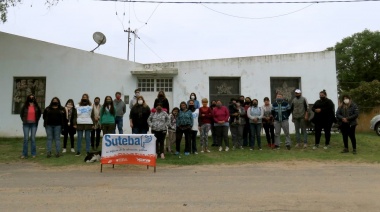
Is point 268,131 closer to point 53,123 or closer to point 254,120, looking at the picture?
point 254,120

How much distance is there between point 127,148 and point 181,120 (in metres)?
2.56

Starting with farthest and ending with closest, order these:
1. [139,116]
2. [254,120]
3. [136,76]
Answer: [136,76] → [254,120] → [139,116]

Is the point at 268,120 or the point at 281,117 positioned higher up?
the point at 281,117

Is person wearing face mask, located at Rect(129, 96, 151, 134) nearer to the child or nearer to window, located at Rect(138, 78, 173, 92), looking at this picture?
the child

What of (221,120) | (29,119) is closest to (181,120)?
(221,120)

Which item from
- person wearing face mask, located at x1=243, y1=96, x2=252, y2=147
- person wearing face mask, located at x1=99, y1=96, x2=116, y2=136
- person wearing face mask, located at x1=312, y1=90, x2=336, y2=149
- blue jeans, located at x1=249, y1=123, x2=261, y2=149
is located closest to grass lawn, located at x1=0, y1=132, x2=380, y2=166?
blue jeans, located at x1=249, y1=123, x2=261, y2=149

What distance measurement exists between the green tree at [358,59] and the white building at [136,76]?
2570 cm

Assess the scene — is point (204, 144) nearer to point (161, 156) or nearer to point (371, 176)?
point (161, 156)

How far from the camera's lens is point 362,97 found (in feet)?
92.5

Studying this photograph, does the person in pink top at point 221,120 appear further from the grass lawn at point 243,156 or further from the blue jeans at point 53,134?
the blue jeans at point 53,134

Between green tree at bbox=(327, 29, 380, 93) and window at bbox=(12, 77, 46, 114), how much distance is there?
3323 centimetres

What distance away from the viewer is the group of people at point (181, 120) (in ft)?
34.8

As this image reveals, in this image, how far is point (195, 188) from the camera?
22.0 feet

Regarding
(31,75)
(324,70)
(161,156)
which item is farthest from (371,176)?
(31,75)
